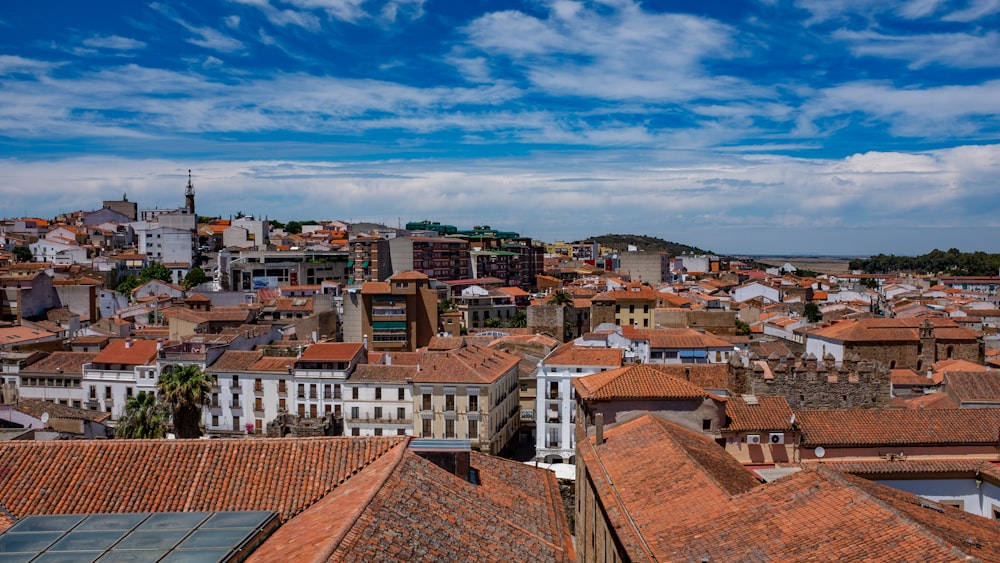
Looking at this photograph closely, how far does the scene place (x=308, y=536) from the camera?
42.8 ft

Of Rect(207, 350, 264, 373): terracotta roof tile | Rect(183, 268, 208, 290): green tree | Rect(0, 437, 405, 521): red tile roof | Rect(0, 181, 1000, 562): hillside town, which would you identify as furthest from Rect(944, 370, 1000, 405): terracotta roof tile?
Rect(183, 268, 208, 290): green tree

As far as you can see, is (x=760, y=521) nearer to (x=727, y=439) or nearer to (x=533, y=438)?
(x=727, y=439)

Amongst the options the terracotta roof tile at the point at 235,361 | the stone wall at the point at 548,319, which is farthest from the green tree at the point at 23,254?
the stone wall at the point at 548,319

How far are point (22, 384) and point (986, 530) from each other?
193 feet

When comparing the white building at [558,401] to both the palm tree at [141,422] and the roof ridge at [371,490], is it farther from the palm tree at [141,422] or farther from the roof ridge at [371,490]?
the roof ridge at [371,490]

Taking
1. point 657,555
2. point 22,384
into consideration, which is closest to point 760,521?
point 657,555

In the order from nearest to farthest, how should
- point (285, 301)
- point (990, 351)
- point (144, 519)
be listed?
1. point (144, 519)
2. point (990, 351)
3. point (285, 301)

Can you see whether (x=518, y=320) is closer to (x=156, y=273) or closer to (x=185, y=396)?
(x=185, y=396)

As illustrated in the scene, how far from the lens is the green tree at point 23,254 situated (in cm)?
11449

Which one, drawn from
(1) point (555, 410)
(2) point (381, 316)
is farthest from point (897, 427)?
(2) point (381, 316)

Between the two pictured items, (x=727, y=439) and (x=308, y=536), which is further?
Result: (x=727, y=439)

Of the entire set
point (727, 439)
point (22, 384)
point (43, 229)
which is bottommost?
point (22, 384)

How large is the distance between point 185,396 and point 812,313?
75.2m

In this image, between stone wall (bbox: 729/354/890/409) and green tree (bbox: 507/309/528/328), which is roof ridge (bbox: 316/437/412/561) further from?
green tree (bbox: 507/309/528/328)
